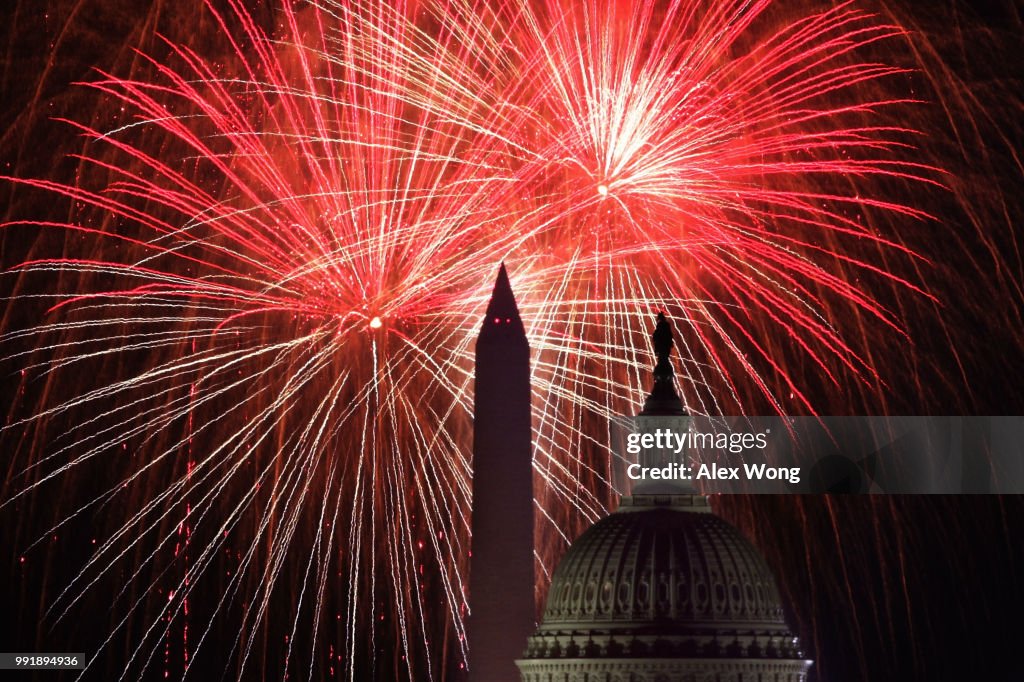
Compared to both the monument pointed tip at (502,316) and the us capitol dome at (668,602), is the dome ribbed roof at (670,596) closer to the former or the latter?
the us capitol dome at (668,602)

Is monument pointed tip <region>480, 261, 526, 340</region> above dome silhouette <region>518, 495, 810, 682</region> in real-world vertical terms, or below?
above

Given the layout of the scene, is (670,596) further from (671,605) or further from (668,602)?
(671,605)

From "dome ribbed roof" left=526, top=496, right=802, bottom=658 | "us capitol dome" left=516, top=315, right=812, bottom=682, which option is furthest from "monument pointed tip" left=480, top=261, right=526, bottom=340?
"dome ribbed roof" left=526, top=496, right=802, bottom=658

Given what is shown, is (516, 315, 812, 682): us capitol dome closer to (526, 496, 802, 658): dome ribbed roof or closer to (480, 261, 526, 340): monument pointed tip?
(526, 496, 802, 658): dome ribbed roof

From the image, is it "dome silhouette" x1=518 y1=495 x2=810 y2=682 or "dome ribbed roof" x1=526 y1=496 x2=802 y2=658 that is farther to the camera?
"dome ribbed roof" x1=526 y1=496 x2=802 y2=658

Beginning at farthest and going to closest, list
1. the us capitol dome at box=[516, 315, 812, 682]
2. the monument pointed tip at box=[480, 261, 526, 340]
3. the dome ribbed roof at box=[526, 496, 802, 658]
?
the dome ribbed roof at box=[526, 496, 802, 658]
the us capitol dome at box=[516, 315, 812, 682]
the monument pointed tip at box=[480, 261, 526, 340]

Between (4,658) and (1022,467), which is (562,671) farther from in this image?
(1022,467)
